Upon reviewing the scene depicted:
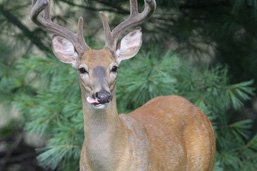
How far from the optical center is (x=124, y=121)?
3623 millimetres

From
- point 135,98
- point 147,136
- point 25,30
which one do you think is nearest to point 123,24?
point 147,136

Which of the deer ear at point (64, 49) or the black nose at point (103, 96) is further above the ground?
the deer ear at point (64, 49)

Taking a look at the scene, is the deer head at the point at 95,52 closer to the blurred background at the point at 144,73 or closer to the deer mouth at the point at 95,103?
the deer mouth at the point at 95,103

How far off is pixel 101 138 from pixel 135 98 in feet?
3.64

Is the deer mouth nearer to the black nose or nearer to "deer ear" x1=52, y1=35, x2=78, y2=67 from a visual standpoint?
the black nose

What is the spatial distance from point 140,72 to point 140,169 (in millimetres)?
1312

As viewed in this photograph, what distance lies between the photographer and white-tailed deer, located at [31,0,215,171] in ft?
10.7

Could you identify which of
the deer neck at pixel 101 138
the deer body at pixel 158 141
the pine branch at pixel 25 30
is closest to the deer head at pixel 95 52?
the deer neck at pixel 101 138

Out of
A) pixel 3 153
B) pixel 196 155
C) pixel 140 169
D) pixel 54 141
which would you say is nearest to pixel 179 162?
pixel 196 155

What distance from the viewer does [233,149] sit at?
4793 millimetres

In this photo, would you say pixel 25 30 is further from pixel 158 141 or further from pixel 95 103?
pixel 95 103

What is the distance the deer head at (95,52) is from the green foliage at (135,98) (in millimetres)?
787

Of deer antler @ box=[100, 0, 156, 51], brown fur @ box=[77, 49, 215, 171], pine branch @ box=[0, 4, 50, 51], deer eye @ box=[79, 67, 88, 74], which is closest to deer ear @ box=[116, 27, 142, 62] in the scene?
deer antler @ box=[100, 0, 156, 51]

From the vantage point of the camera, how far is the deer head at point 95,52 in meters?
3.13
